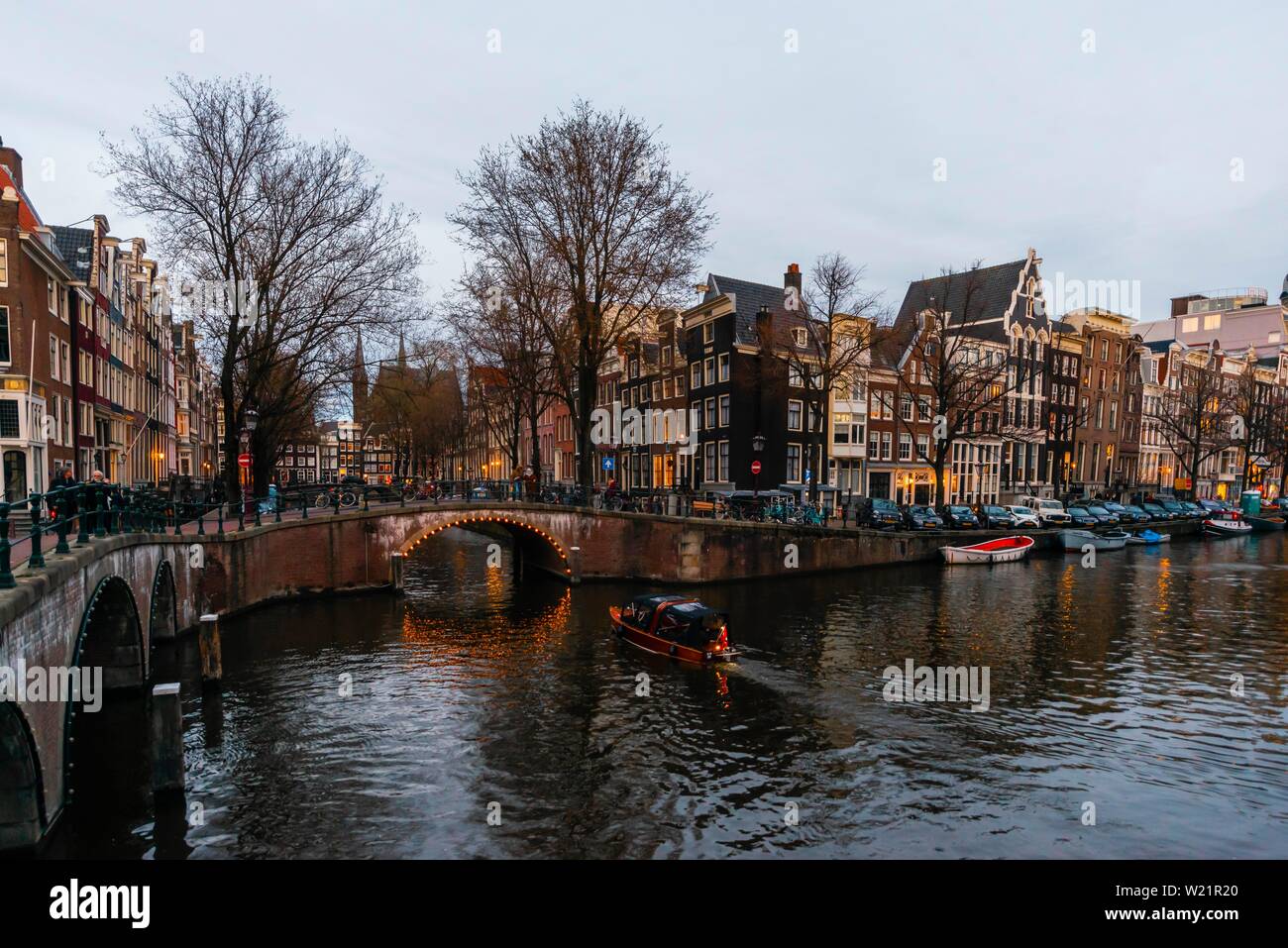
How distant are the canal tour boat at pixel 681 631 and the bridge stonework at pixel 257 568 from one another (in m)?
13.4

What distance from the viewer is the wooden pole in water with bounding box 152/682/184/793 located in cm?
1460

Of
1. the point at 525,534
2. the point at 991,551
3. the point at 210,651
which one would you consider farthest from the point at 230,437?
the point at 991,551

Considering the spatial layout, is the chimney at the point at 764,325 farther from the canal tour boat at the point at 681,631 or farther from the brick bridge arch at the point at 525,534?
the canal tour boat at the point at 681,631

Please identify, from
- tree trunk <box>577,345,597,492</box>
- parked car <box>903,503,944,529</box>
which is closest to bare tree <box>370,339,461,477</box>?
tree trunk <box>577,345,597,492</box>

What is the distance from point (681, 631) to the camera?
24469 mm

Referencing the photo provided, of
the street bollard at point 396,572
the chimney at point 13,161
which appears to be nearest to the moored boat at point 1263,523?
the street bollard at point 396,572

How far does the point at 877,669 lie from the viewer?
24.3 m

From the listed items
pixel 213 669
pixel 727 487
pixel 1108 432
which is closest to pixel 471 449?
pixel 727 487

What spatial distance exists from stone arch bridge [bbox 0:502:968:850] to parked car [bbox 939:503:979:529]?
163 inches

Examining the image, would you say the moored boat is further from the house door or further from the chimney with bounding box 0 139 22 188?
the chimney with bounding box 0 139 22 188

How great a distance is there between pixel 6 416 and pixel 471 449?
63.6m

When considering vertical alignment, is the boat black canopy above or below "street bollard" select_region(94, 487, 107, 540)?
below

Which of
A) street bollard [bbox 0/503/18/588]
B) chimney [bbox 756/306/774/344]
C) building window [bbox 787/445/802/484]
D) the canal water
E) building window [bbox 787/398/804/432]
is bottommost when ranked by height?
the canal water

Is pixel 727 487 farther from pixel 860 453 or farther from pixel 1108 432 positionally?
pixel 1108 432
